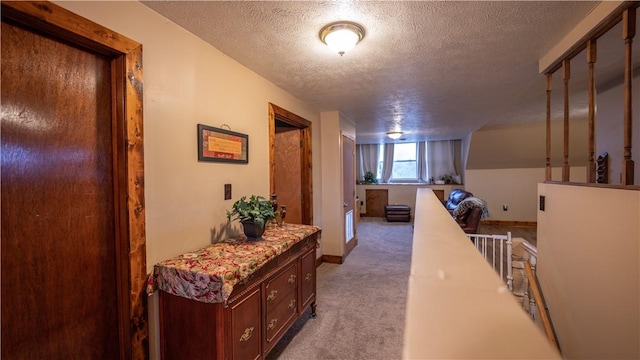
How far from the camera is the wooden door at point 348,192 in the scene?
4.16 metres

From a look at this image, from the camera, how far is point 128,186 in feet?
4.40

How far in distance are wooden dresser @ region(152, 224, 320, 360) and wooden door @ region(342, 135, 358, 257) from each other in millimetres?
2373

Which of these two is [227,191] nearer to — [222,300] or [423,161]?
[222,300]

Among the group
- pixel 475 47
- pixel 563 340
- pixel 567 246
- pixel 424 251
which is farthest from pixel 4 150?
pixel 563 340

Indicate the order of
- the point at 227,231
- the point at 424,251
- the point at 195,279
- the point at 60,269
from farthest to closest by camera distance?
the point at 227,231 < the point at 195,279 < the point at 60,269 < the point at 424,251

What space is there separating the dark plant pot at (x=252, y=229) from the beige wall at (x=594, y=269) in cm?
207

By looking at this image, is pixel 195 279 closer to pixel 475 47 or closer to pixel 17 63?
pixel 17 63

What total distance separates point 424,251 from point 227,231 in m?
1.68

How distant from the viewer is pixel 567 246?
72.7 inches

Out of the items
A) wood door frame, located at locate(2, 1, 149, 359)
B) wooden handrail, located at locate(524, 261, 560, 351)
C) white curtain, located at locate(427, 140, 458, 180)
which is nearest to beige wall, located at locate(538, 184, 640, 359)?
wooden handrail, located at locate(524, 261, 560, 351)

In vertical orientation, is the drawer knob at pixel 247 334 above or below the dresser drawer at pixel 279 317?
above

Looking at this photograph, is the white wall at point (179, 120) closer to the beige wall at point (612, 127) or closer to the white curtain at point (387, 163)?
the beige wall at point (612, 127)

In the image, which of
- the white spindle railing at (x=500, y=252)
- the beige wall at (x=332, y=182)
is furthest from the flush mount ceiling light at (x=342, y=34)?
the beige wall at (x=332, y=182)

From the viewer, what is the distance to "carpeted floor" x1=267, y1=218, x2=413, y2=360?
2.04 metres
